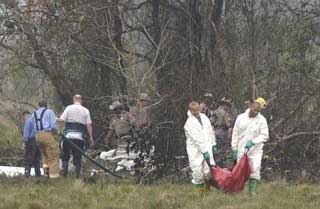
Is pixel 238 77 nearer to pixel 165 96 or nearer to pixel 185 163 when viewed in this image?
pixel 165 96

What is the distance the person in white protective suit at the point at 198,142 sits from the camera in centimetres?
1091

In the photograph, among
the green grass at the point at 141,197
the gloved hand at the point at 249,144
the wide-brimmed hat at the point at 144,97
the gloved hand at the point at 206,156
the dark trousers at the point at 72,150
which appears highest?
the wide-brimmed hat at the point at 144,97

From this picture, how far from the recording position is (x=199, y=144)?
10.9 metres

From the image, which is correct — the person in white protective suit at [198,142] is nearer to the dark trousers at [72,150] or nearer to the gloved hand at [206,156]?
the gloved hand at [206,156]

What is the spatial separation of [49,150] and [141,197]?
13.3 feet

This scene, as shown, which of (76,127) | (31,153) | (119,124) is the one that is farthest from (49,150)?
(119,124)

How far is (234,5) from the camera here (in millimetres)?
20531

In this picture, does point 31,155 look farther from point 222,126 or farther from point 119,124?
point 222,126

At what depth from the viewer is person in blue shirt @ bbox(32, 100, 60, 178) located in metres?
14.3

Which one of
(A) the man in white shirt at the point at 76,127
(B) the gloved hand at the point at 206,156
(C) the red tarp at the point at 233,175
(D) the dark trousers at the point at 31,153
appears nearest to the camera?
(B) the gloved hand at the point at 206,156

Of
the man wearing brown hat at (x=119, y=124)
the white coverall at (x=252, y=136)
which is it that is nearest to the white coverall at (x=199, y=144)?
the white coverall at (x=252, y=136)

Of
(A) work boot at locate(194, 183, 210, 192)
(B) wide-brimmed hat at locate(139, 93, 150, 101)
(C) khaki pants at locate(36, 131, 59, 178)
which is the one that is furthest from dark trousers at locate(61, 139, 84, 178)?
(A) work boot at locate(194, 183, 210, 192)

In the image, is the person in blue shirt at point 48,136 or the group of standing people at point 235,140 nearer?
the group of standing people at point 235,140

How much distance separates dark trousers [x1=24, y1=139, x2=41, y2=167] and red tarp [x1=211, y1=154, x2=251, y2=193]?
5402 millimetres
